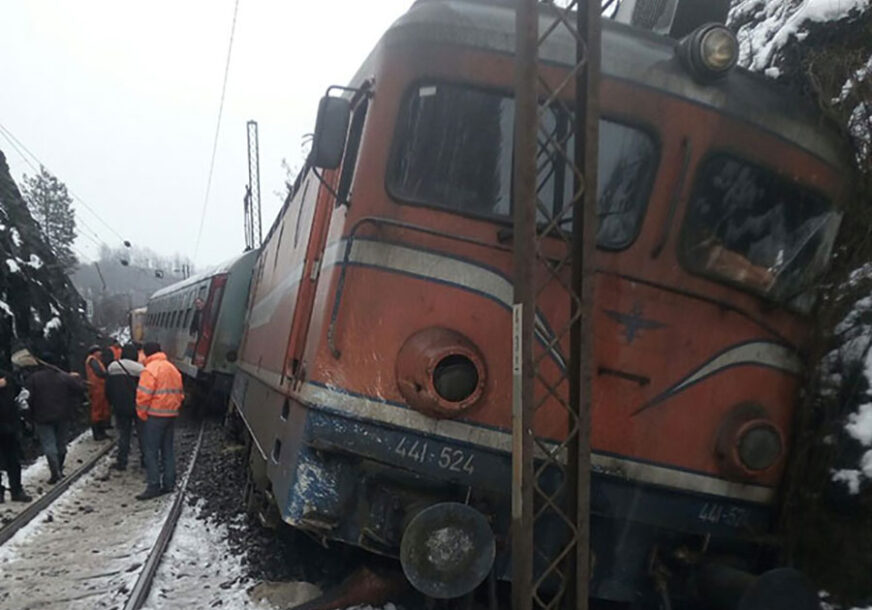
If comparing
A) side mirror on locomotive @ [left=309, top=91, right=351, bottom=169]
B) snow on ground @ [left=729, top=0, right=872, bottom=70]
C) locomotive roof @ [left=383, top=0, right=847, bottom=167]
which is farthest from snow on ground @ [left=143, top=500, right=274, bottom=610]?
snow on ground @ [left=729, top=0, right=872, bottom=70]

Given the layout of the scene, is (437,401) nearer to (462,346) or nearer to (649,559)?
(462,346)

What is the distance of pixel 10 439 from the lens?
8086mm

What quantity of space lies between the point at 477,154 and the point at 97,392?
36.7 ft

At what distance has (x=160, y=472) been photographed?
8969mm

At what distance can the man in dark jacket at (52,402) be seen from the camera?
29.0 ft

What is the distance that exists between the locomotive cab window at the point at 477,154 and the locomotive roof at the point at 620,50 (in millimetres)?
269

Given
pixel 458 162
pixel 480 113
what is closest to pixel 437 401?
pixel 458 162

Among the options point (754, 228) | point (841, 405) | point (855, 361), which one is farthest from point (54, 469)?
point (855, 361)

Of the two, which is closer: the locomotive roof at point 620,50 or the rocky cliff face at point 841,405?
the locomotive roof at point 620,50

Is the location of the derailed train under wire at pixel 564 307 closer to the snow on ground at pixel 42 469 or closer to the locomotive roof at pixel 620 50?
the locomotive roof at pixel 620 50

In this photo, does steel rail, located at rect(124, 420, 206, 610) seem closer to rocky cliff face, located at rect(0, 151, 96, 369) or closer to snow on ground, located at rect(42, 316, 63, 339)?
rocky cliff face, located at rect(0, 151, 96, 369)

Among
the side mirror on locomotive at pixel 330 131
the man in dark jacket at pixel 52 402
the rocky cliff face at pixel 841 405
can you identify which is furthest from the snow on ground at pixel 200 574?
the rocky cliff face at pixel 841 405

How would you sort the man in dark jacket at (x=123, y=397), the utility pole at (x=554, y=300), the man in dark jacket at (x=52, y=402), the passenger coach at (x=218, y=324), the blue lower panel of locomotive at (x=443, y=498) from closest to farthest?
the utility pole at (x=554, y=300)
the blue lower panel of locomotive at (x=443, y=498)
the man in dark jacket at (x=52, y=402)
the man in dark jacket at (x=123, y=397)
the passenger coach at (x=218, y=324)

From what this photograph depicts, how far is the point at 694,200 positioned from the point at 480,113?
4.27 feet
